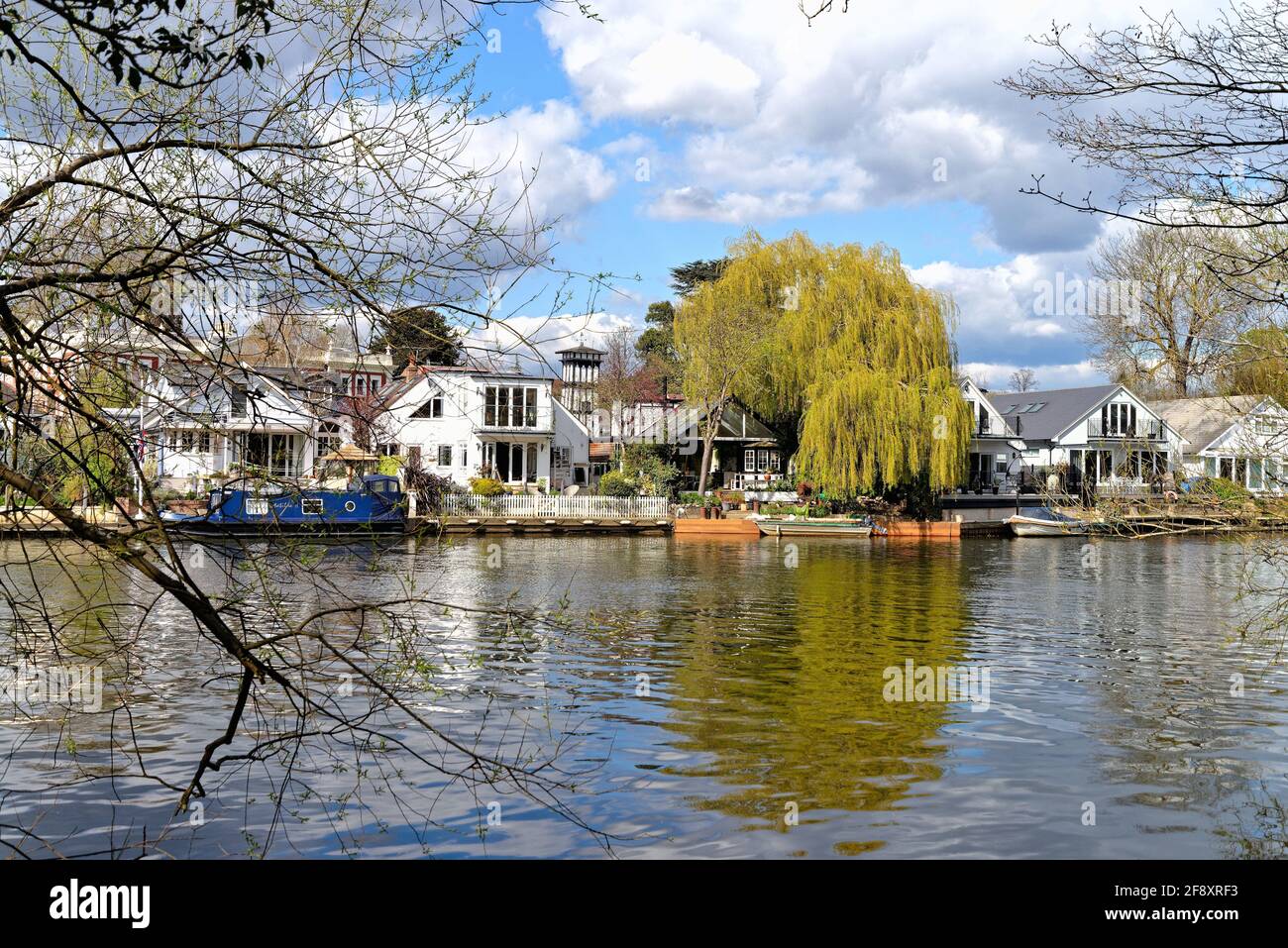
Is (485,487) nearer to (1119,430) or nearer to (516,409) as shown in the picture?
(516,409)

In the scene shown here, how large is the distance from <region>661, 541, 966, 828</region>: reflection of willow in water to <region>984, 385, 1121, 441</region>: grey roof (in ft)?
128

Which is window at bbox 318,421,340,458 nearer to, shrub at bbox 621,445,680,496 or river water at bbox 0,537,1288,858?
river water at bbox 0,537,1288,858

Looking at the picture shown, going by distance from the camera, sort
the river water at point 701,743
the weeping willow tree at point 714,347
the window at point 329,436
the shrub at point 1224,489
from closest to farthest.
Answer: the window at point 329,436 → the river water at point 701,743 → the shrub at point 1224,489 → the weeping willow tree at point 714,347

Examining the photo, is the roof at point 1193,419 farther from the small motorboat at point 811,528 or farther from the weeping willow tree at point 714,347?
the weeping willow tree at point 714,347

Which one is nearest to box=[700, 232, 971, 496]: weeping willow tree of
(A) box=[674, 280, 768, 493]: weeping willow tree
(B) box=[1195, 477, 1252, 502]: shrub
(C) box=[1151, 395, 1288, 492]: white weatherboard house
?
(A) box=[674, 280, 768, 493]: weeping willow tree

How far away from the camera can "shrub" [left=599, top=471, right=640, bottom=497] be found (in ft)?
164

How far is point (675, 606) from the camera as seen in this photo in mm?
23328

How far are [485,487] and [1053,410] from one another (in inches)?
1442

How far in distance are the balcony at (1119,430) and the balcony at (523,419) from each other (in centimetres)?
3166

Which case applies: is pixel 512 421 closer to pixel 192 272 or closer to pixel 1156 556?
pixel 1156 556

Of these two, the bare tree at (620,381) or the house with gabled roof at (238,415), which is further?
the bare tree at (620,381)

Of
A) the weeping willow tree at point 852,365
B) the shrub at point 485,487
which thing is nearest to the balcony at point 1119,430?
the weeping willow tree at point 852,365

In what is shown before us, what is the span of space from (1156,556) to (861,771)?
32.5 m

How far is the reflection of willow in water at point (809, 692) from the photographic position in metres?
10.3
